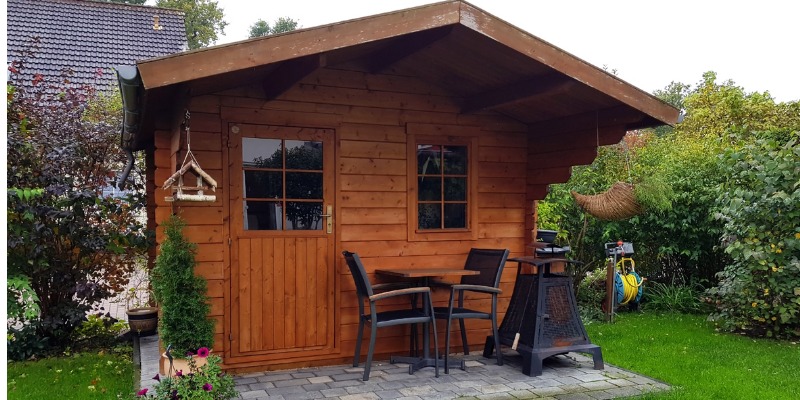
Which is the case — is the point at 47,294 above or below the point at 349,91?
below

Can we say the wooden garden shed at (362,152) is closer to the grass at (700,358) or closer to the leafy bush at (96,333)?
the grass at (700,358)

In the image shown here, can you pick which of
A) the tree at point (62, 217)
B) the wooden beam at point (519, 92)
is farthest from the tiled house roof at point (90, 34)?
the wooden beam at point (519, 92)

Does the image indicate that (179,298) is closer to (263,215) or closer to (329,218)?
(263,215)

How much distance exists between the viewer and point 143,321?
5.66 m

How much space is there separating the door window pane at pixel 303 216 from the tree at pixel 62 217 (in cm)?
200

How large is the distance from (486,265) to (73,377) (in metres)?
3.33

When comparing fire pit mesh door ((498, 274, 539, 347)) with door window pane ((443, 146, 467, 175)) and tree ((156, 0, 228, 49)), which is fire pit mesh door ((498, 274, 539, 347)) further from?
tree ((156, 0, 228, 49))

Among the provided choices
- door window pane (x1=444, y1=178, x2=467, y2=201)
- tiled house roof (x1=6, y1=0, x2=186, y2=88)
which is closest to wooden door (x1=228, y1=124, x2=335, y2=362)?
door window pane (x1=444, y1=178, x2=467, y2=201)

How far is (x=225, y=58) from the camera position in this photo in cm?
344

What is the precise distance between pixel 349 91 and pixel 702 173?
5.24m

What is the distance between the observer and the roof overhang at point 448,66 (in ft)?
11.5

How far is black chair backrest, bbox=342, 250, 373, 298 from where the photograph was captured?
14.0 feet

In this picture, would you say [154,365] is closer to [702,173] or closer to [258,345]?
[258,345]

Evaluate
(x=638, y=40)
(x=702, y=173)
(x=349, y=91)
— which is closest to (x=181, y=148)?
(x=349, y=91)
